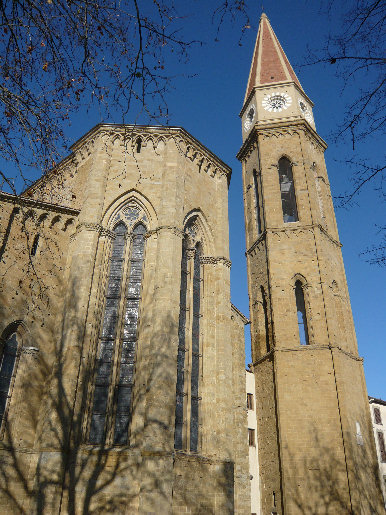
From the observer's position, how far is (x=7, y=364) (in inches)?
407

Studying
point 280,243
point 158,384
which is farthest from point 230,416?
point 280,243

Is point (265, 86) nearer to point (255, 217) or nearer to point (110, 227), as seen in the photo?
point (255, 217)

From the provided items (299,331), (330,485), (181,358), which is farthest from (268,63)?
(330,485)

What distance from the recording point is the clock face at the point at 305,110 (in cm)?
2372

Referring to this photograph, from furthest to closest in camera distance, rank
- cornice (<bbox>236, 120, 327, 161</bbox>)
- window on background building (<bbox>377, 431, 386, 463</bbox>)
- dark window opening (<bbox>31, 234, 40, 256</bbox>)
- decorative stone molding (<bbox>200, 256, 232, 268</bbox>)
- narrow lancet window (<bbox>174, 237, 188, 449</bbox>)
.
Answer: window on background building (<bbox>377, 431, 386, 463</bbox>) < cornice (<bbox>236, 120, 327, 161</bbox>) < decorative stone molding (<bbox>200, 256, 232, 268</bbox>) < dark window opening (<bbox>31, 234, 40, 256</bbox>) < narrow lancet window (<bbox>174, 237, 188, 449</bbox>)

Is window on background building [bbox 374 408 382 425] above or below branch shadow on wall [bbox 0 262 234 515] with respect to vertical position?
above

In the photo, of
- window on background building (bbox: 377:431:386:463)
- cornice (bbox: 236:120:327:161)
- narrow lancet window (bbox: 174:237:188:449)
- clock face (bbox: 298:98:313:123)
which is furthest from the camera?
window on background building (bbox: 377:431:386:463)

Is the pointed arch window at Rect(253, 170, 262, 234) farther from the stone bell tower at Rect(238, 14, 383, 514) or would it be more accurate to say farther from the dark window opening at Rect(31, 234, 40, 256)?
the dark window opening at Rect(31, 234, 40, 256)

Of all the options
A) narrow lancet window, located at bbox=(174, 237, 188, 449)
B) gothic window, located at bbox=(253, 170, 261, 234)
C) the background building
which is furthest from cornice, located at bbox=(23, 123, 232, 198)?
the background building

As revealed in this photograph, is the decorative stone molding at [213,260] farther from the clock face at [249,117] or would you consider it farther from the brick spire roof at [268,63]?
the brick spire roof at [268,63]

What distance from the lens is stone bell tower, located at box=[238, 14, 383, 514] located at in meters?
14.0

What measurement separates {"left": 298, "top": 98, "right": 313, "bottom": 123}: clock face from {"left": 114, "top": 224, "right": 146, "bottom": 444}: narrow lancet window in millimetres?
14824

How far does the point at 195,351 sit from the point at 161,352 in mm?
1716

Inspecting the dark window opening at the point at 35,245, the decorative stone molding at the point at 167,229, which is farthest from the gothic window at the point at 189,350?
the dark window opening at the point at 35,245
